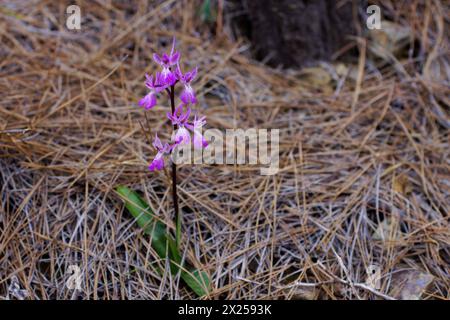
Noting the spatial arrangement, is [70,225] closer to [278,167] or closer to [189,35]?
[278,167]

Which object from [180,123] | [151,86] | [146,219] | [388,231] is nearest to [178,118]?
[180,123]

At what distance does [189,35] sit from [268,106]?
2.14 feet

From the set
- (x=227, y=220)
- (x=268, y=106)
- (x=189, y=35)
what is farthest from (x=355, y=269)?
(x=189, y=35)

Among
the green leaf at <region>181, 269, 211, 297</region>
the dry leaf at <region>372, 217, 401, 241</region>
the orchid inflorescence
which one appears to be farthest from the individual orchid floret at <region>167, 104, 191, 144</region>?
the dry leaf at <region>372, 217, 401, 241</region>

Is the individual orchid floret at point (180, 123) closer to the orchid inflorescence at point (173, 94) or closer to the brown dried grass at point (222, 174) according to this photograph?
the orchid inflorescence at point (173, 94)

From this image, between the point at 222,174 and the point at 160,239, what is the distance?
1.36 feet

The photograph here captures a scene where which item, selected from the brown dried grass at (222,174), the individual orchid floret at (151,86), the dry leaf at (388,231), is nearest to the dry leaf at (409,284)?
the brown dried grass at (222,174)

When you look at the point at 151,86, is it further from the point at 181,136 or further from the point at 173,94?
the point at 181,136

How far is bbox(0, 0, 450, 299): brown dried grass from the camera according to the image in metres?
1.84

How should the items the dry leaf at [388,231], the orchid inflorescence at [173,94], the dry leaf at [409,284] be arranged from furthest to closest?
the dry leaf at [388,231] → the dry leaf at [409,284] → the orchid inflorescence at [173,94]

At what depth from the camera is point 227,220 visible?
1969mm

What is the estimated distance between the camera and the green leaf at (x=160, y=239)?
5.90ft

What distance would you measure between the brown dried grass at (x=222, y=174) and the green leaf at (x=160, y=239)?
46mm

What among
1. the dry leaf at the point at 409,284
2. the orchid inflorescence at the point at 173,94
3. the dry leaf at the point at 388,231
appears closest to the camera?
the orchid inflorescence at the point at 173,94
